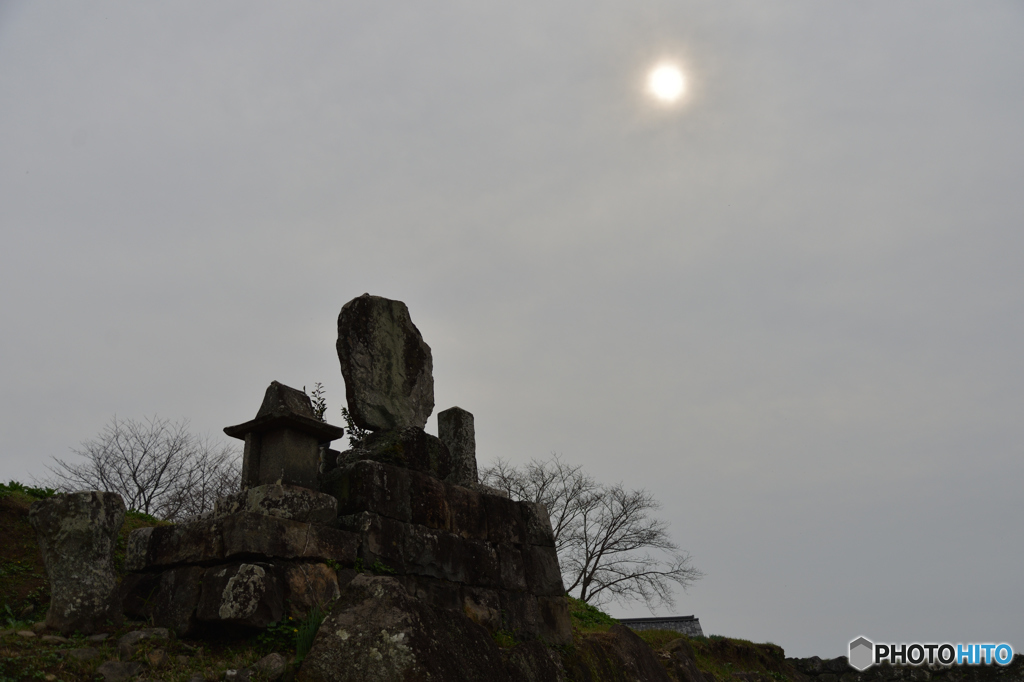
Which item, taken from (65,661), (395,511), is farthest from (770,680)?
(65,661)

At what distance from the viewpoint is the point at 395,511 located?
6.08 metres


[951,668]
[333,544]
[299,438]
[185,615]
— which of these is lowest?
[951,668]

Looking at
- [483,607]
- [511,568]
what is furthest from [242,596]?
[511,568]

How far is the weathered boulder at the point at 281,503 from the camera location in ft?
17.7

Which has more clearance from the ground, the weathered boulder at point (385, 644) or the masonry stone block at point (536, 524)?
the masonry stone block at point (536, 524)

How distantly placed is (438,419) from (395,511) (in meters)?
1.93

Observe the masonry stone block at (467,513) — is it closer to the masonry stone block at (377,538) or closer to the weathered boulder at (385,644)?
the masonry stone block at (377,538)

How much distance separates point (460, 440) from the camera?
7.68 m

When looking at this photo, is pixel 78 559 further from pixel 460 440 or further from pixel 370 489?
pixel 460 440

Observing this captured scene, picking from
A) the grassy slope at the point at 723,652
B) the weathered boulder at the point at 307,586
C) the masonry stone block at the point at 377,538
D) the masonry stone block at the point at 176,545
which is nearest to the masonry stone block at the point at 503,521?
the masonry stone block at the point at 377,538

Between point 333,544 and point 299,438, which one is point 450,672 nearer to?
point 333,544

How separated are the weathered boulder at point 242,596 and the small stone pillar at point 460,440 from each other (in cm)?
263

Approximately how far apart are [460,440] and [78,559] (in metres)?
3.67

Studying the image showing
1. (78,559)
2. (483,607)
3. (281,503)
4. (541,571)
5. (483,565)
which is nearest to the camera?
(78,559)
